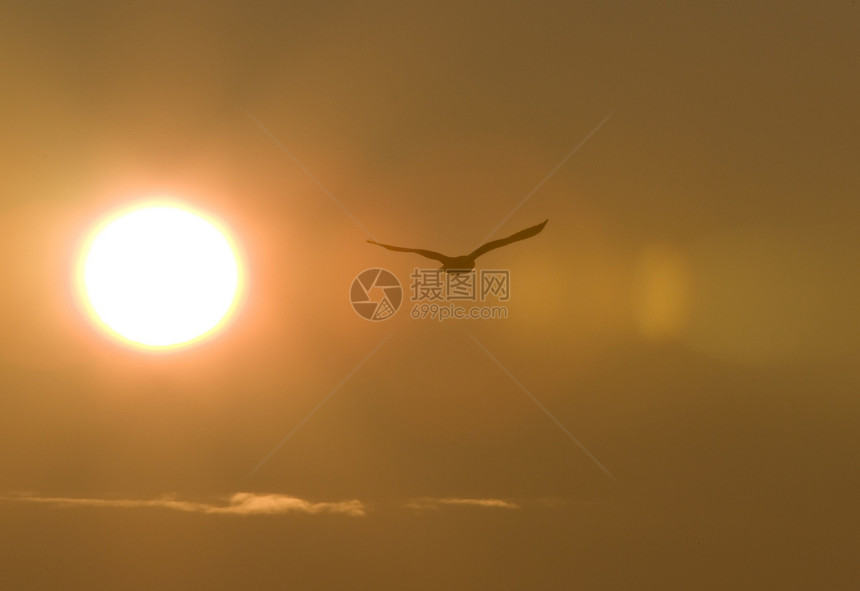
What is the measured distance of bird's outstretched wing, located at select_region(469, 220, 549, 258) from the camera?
27.4ft

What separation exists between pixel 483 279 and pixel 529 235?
0.68 meters

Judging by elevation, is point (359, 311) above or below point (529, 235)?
below

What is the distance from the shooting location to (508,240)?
839 centimetres

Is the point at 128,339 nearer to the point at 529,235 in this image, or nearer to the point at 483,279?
the point at 483,279

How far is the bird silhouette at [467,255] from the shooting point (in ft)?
27.3

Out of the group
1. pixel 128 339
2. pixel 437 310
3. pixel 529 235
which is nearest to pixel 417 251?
pixel 437 310

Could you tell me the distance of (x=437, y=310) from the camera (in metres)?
8.51

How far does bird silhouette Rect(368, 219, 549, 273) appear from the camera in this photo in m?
8.31

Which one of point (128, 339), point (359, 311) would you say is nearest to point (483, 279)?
point (359, 311)

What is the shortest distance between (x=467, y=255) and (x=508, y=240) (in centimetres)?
48

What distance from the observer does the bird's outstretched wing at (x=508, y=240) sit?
8.35 metres

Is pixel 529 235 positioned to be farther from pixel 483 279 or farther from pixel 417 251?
pixel 417 251

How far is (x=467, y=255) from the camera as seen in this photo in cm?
834

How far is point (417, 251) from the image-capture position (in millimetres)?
8297
